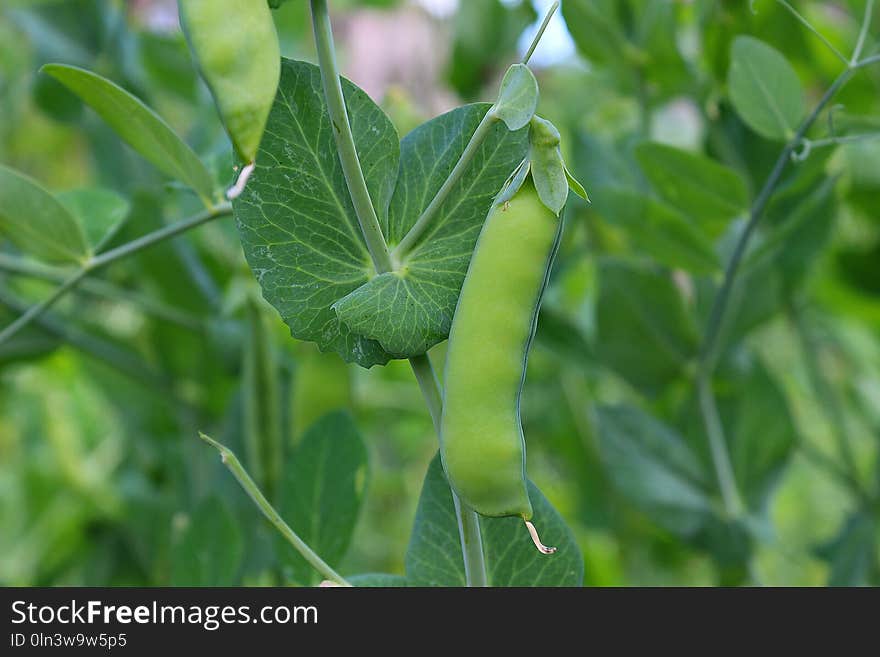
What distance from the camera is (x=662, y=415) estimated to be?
21.6 inches

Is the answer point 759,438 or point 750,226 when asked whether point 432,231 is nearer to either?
point 750,226

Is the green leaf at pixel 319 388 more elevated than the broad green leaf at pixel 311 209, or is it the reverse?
the green leaf at pixel 319 388

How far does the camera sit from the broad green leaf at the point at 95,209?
1.22 feet

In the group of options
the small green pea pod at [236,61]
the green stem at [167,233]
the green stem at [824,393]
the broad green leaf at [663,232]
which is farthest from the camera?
the green stem at [824,393]

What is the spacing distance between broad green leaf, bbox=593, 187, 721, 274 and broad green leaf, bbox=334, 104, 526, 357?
17 cm

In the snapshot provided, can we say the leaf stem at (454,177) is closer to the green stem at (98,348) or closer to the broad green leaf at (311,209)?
the broad green leaf at (311,209)

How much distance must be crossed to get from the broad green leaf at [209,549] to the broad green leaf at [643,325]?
0.70 feet

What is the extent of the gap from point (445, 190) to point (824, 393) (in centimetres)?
40

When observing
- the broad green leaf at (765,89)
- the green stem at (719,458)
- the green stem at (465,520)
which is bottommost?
the green stem at (465,520)

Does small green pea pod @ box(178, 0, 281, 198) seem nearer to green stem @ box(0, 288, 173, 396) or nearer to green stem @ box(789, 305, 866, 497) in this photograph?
green stem @ box(0, 288, 173, 396)

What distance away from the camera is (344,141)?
0.24 metres

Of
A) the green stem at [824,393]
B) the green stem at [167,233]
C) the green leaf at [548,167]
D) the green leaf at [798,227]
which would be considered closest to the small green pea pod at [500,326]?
the green leaf at [548,167]

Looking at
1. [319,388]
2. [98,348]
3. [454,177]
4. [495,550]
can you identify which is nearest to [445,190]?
[454,177]

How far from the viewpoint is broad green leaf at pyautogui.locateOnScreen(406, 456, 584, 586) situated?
282mm
